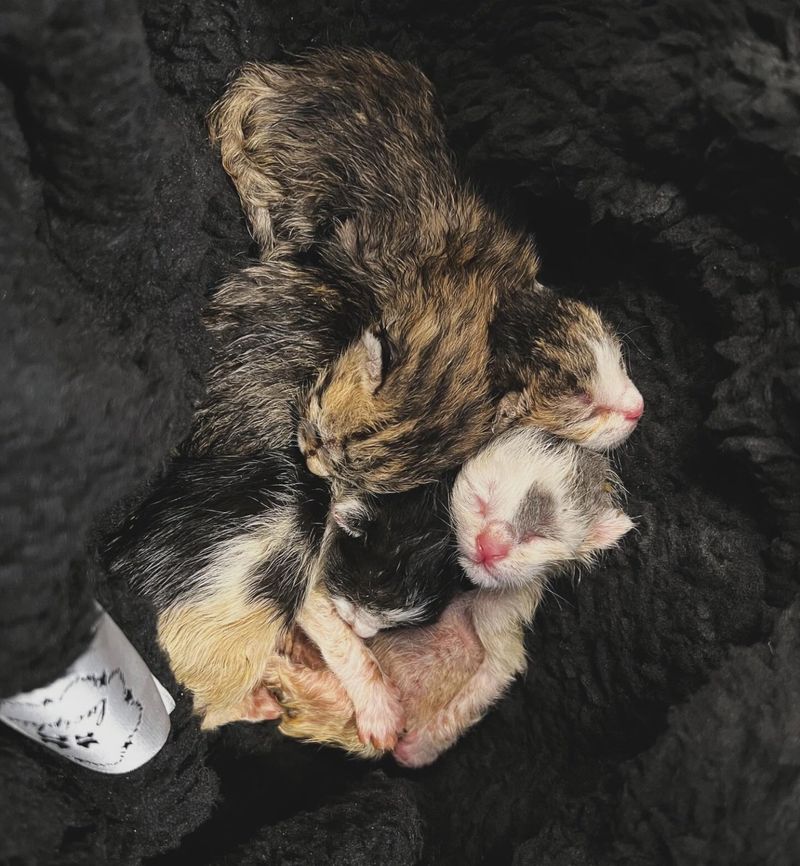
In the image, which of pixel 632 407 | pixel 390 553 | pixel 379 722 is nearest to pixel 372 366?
pixel 390 553

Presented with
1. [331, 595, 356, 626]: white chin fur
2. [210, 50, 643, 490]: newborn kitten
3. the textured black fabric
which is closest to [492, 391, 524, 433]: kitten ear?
[210, 50, 643, 490]: newborn kitten

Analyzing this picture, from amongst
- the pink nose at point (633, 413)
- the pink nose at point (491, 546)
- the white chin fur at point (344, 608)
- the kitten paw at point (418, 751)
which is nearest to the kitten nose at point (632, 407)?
the pink nose at point (633, 413)

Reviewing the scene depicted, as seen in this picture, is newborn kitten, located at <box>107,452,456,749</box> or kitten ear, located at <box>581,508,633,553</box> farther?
kitten ear, located at <box>581,508,633,553</box>

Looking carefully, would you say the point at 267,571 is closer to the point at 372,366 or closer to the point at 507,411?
the point at 372,366

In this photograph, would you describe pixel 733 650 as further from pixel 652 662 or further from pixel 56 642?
pixel 56 642

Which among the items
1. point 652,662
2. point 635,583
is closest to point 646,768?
point 652,662

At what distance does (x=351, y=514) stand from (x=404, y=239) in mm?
489

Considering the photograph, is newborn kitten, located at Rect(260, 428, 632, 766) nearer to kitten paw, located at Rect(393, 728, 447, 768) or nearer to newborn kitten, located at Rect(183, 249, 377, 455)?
kitten paw, located at Rect(393, 728, 447, 768)

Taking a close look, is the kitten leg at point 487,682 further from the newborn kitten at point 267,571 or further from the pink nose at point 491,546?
the pink nose at point 491,546

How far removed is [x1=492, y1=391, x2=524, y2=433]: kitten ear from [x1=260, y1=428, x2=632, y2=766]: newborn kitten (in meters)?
0.03

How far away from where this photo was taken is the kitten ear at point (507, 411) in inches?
62.2

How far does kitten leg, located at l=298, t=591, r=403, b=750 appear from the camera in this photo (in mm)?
1604

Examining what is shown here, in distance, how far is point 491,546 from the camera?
148 cm

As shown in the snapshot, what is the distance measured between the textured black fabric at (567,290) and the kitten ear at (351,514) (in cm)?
35
